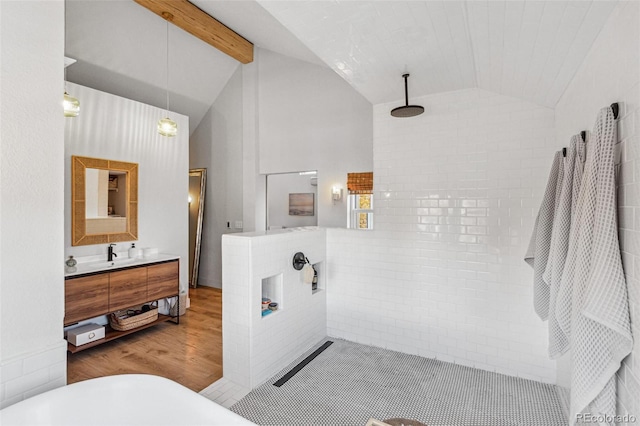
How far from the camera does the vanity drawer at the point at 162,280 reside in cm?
388

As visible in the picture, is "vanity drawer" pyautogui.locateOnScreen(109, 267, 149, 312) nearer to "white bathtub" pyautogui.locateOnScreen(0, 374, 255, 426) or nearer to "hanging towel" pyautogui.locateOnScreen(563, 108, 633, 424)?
"white bathtub" pyautogui.locateOnScreen(0, 374, 255, 426)

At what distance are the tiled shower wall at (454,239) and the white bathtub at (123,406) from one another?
224cm

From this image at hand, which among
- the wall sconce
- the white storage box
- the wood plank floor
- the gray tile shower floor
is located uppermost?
the wall sconce

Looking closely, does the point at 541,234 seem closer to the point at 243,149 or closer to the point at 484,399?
the point at 484,399

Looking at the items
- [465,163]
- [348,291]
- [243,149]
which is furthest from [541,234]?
[243,149]

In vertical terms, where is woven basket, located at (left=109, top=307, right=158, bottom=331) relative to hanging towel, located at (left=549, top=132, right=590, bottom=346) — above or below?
below

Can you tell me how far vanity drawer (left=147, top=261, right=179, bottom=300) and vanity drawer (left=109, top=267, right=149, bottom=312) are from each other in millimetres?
70

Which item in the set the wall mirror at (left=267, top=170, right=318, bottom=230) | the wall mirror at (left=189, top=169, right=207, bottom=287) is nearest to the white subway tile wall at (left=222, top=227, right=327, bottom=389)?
the wall mirror at (left=189, top=169, right=207, bottom=287)

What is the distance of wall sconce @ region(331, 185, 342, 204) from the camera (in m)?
5.09

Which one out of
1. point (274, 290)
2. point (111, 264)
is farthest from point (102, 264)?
point (274, 290)

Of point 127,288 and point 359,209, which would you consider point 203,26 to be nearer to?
point 359,209

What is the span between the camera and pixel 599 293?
1188 millimetres

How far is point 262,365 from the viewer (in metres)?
2.71

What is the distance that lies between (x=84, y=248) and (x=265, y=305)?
2.33 metres
